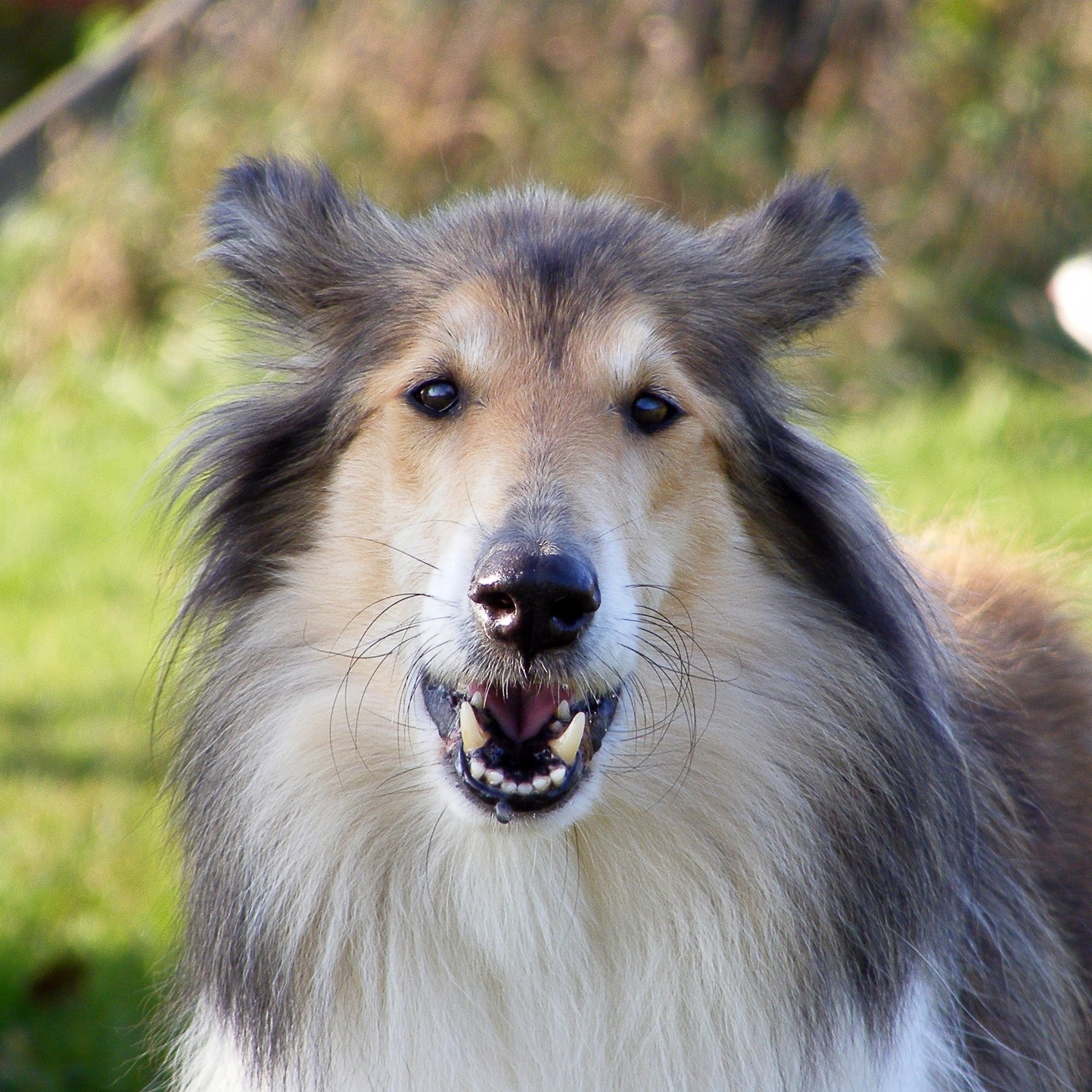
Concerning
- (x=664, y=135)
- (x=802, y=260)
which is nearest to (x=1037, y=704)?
(x=802, y=260)

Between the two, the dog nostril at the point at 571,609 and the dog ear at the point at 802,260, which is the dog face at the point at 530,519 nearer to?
the dog nostril at the point at 571,609

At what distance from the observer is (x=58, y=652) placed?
5.73m

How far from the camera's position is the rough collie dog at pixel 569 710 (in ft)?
8.41

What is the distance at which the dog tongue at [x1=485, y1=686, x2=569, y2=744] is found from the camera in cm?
247

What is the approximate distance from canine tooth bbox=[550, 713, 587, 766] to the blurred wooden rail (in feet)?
27.7

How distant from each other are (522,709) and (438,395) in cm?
62

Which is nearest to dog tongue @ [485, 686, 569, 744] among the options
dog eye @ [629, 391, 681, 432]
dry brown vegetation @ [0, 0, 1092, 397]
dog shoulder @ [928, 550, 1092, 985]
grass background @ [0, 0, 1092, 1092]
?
dog eye @ [629, 391, 681, 432]

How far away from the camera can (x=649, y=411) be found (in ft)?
8.87

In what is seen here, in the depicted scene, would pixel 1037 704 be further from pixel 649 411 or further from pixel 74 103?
pixel 74 103

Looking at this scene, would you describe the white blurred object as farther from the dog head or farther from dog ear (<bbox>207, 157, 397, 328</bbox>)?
dog ear (<bbox>207, 157, 397, 328</bbox>)

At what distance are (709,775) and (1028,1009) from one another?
0.86 m

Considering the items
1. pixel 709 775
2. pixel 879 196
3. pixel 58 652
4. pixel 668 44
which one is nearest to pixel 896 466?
pixel 879 196

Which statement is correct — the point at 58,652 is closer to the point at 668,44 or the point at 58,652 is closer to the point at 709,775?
the point at 709,775

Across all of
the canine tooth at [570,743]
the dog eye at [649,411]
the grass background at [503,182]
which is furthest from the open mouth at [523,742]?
the grass background at [503,182]
